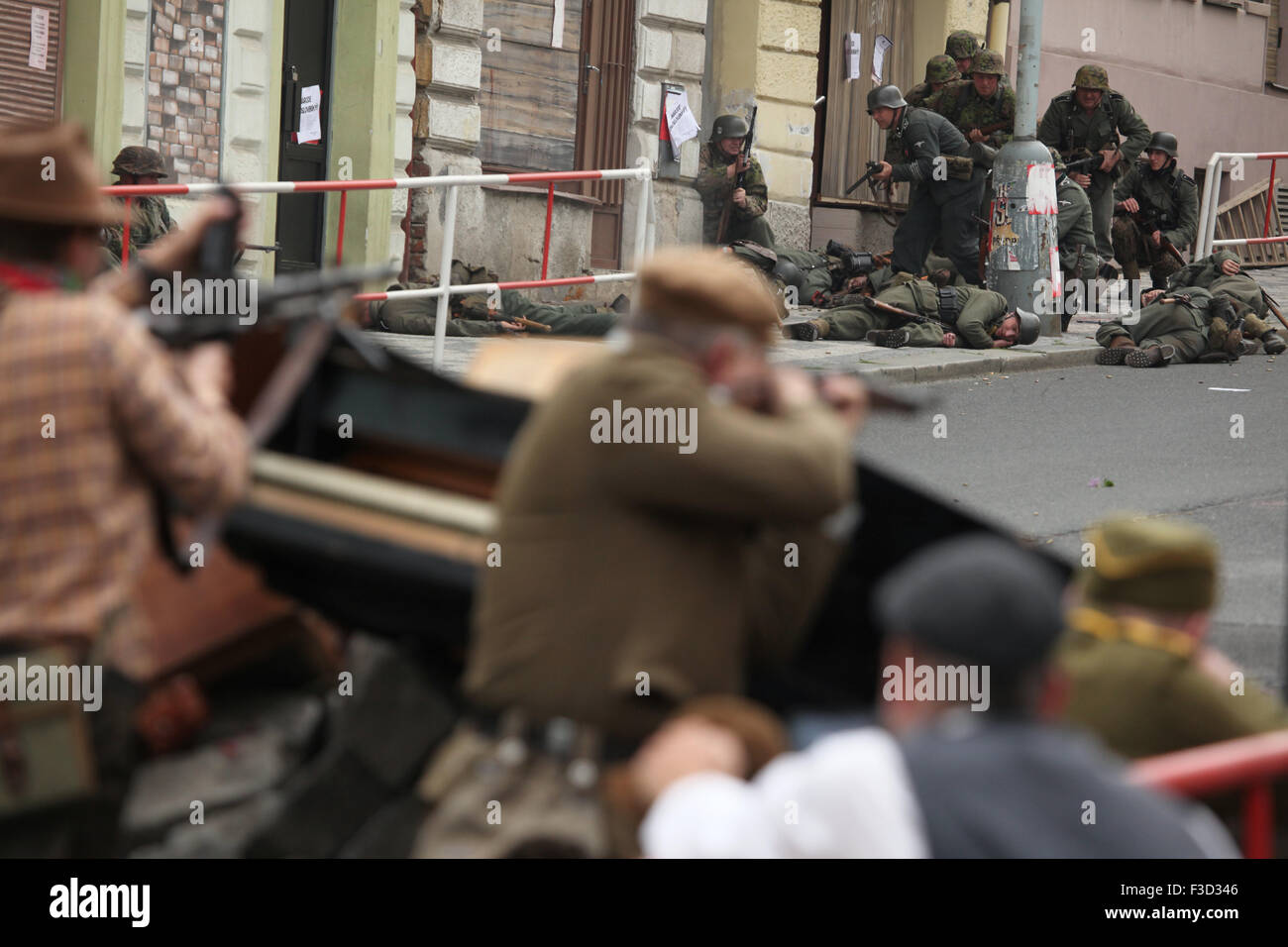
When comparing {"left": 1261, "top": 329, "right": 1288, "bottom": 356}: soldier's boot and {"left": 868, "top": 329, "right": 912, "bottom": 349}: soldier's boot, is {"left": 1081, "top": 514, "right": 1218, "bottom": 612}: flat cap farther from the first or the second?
{"left": 1261, "top": 329, "right": 1288, "bottom": 356}: soldier's boot

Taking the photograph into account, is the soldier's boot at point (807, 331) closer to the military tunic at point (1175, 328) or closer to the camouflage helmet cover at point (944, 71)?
the military tunic at point (1175, 328)

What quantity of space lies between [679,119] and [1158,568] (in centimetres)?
1545

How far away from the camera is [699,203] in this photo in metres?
18.7

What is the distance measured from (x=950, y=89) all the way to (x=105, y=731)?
14.6 meters

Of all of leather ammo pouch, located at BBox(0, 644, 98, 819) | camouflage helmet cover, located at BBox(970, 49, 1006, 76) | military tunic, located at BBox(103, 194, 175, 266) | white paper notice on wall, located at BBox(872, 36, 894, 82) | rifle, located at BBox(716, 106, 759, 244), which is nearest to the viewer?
leather ammo pouch, located at BBox(0, 644, 98, 819)

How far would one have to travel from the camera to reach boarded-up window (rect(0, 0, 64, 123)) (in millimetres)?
12719

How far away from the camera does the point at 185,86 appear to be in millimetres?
13836

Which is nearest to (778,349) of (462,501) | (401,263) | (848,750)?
(401,263)

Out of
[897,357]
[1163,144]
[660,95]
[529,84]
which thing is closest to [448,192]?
[897,357]

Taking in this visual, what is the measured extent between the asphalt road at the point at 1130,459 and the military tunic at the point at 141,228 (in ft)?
13.9

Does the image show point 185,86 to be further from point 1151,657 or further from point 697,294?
point 1151,657

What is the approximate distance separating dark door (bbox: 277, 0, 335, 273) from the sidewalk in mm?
2603

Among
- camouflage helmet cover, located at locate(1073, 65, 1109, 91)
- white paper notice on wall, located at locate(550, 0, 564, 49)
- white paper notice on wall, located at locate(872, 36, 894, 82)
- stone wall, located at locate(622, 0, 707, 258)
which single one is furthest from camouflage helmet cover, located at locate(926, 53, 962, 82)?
white paper notice on wall, located at locate(872, 36, 894, 82)
